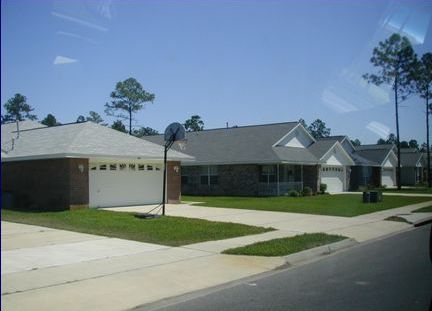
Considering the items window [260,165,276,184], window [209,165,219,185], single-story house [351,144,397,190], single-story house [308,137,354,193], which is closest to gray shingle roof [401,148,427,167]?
single-story house [351,144,397,190]

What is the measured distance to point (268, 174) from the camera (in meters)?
35.2

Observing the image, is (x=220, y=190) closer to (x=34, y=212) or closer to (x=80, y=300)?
(x=34, y=212)

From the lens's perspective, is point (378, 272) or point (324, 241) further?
point (324, 241)

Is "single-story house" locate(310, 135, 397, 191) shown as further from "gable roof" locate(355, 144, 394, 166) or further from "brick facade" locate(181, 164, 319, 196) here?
"brick facade" locate(181, 164, 319, 196)

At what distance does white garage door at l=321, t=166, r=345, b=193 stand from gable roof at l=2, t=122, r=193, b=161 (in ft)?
55.5

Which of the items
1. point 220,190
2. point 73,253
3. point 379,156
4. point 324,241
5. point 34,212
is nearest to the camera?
point 73,253

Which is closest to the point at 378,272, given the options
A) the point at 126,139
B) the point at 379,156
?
the point at 126,139

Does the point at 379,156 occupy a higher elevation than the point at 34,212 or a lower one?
higher

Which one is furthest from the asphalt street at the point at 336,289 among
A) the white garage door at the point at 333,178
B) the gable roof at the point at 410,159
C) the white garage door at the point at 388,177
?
the gable roof at the point at 410,159

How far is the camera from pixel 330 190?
136ft

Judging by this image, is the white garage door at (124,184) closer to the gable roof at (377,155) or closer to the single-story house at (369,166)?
the single-story house at (369,166)

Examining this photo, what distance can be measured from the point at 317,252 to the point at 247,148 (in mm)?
24495

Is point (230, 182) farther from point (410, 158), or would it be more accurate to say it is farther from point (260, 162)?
point (410, 158)

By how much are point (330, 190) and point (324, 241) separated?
29175 mm
